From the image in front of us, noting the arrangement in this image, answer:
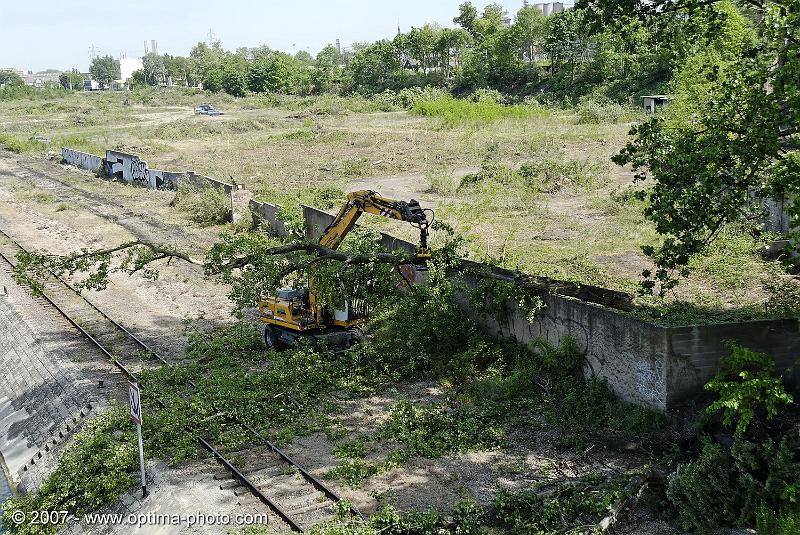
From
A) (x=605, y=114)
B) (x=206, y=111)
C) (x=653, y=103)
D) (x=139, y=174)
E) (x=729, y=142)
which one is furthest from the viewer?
(x=206, y=111)

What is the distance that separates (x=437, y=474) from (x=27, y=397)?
37.7ft

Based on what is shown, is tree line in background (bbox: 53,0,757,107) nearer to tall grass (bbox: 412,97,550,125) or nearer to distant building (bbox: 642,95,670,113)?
distant building (bbox: 642,95,670,113)

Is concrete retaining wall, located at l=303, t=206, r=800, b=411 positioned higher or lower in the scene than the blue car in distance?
lower

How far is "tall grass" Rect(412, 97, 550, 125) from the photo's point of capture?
5941 cm

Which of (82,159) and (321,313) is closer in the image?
(321,313)

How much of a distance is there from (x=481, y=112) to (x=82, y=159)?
2773 centimetres

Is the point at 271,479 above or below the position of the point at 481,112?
below

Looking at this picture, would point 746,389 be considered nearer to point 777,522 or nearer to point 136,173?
point 777,522

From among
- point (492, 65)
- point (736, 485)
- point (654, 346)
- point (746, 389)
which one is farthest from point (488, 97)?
point (736, 485)

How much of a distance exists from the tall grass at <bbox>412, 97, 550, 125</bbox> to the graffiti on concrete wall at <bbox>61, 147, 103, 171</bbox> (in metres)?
23.7

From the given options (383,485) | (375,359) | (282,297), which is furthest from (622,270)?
(383,485)

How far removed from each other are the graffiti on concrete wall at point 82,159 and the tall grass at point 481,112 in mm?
23689

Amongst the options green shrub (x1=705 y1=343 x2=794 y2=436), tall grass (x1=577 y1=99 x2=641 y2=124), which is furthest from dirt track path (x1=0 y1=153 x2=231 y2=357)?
tall grass (x1=577 y1=99 x2=641 y2=124)

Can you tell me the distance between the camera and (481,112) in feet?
200
